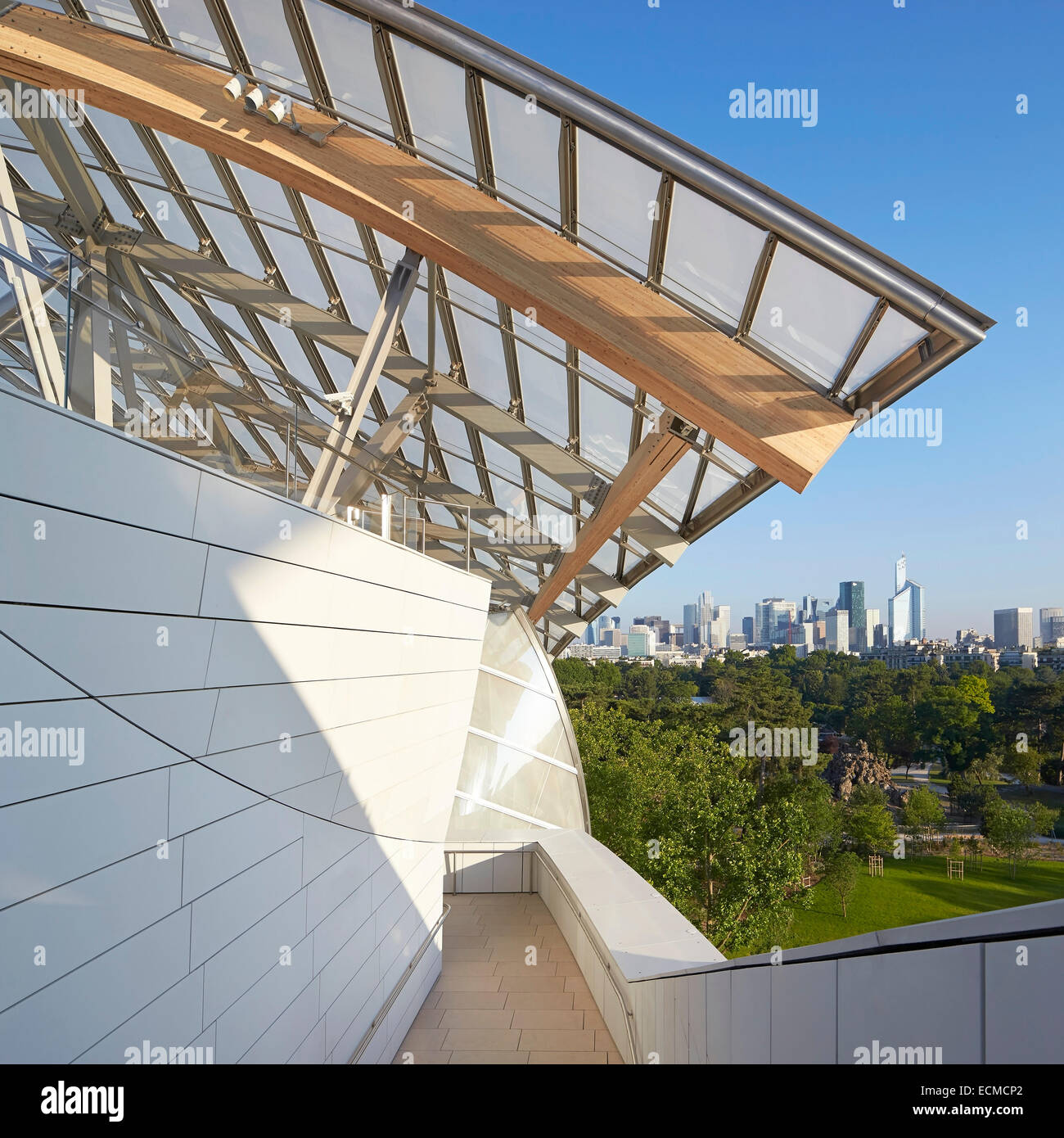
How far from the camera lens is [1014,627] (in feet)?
520

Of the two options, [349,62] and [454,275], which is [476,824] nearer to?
[454,275]

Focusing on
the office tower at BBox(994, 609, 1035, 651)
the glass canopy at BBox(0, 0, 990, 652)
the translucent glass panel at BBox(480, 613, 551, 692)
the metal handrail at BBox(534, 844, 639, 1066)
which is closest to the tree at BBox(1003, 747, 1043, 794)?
the translucent glass panel at BBox(480, 613, 551, 692)

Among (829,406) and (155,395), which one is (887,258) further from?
(155,395)

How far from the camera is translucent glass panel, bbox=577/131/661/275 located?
7.79 meters

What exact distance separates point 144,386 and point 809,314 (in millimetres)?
6336

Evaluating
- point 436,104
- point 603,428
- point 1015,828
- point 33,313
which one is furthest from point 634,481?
point 1015,828

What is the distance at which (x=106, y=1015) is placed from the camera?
4055 mm

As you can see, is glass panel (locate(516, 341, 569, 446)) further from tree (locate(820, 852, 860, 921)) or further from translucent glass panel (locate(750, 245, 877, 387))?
tree (locate(820, 852, 860, 921))

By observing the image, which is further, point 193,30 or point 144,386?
point 193,30

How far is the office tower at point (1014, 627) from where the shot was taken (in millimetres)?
152562

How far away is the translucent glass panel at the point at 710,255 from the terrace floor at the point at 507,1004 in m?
10.5

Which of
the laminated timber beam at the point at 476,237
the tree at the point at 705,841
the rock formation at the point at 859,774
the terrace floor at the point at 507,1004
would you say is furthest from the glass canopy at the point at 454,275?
the rock formation at the point at 859,774

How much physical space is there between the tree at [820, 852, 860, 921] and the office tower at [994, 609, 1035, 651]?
126010mm
